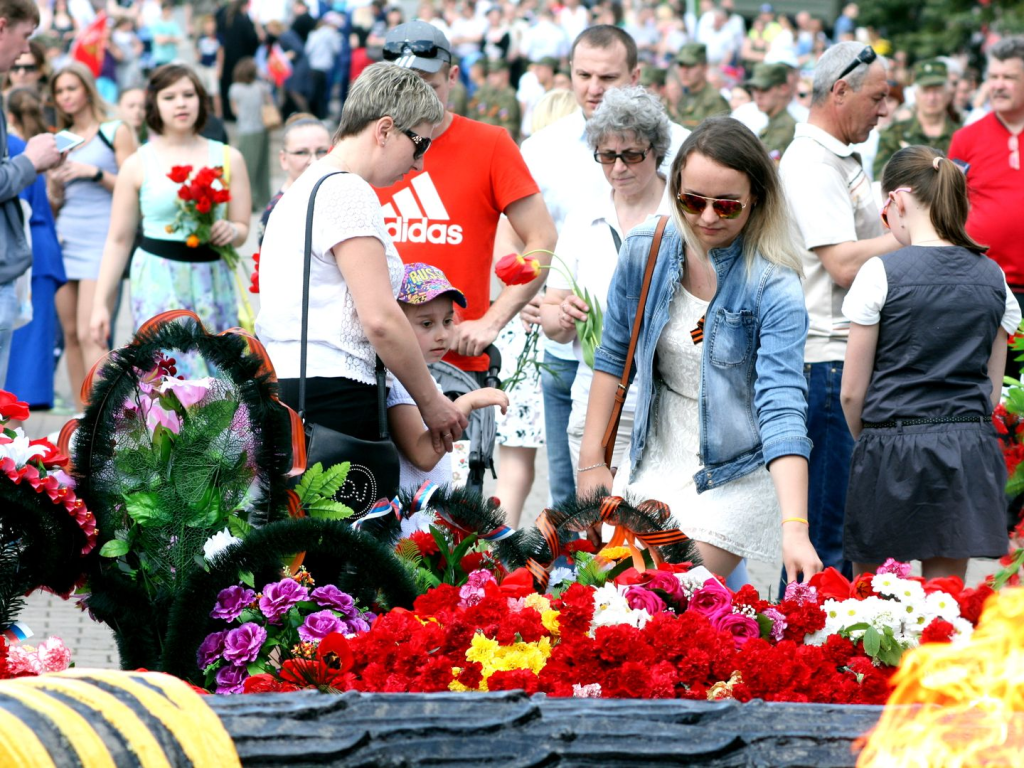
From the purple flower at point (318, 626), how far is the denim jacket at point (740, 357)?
1.15m

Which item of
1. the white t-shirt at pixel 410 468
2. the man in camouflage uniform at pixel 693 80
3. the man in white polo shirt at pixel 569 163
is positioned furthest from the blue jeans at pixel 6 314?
the man in camouflage uniform at pixel 693 80

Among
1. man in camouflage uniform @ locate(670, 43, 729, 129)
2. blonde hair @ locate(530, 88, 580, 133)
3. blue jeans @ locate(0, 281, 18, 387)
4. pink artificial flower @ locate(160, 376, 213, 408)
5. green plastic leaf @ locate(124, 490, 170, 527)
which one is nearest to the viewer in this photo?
green plastic leaf @ locate(124, 490, 170, 527)

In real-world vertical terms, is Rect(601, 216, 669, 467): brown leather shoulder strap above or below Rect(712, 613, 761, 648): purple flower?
above

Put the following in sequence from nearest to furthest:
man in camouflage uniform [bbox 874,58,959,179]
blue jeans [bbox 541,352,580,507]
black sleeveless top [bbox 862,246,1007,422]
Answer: black sleeveless top [bbox 862,246,1007,422] → blue jeans [bbox 541,352,580,507] → man in camouflage uniform [bbox 874,58,959,179]

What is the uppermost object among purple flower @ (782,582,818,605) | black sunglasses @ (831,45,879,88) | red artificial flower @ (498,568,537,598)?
black sunglasses @ (831,45,879,88)

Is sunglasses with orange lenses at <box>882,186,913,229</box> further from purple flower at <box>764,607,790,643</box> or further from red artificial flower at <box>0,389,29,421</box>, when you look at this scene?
red artificial flower at <box>0,389,29,421</box>

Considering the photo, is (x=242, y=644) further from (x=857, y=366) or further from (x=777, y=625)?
(x=857, y=366)

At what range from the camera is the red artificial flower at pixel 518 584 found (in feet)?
10.3

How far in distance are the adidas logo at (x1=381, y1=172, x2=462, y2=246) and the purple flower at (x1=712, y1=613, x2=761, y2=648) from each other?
7.67ft

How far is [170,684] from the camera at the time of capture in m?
1.53

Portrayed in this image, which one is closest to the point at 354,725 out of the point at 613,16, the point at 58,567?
the point at 58,567

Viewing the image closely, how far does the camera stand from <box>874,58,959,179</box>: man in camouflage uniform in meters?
9.74

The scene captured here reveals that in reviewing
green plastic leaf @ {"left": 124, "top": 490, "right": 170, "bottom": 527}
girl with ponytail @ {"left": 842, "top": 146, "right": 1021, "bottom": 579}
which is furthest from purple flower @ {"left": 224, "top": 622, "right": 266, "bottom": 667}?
girl with ponytail @ {"left": 842, "top": 146, "right": 1021, "bottom": 579}

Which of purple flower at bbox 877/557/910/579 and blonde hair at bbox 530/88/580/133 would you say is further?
blonde hair at bbox 530/88/580/133
